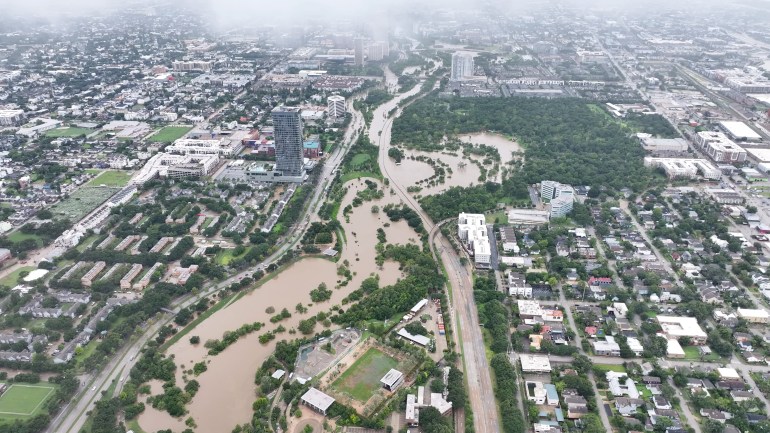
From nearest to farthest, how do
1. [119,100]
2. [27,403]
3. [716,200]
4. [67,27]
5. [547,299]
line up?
[27,403] → [547,299] → [716,200] → [119,100] → [67,27]

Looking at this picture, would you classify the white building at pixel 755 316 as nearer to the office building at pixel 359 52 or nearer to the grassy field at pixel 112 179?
the grassy field at pixel 112 179

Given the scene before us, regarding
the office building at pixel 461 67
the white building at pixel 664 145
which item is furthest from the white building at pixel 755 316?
the office building at pixel 461 67

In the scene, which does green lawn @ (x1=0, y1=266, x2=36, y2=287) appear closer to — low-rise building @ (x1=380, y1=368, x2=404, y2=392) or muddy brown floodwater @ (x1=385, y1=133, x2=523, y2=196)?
low-rise building @ (x1=380, y1=368, x2=404, y2=392)

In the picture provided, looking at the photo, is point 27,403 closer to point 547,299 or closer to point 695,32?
point 547,299

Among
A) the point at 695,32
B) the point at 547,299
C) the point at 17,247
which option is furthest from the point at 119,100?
the point at 695,32

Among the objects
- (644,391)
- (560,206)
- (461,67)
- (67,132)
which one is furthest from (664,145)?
(67,132)

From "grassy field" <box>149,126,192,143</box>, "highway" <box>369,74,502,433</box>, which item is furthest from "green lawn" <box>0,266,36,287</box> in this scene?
"highway" <box>369,74,502,433</box>
